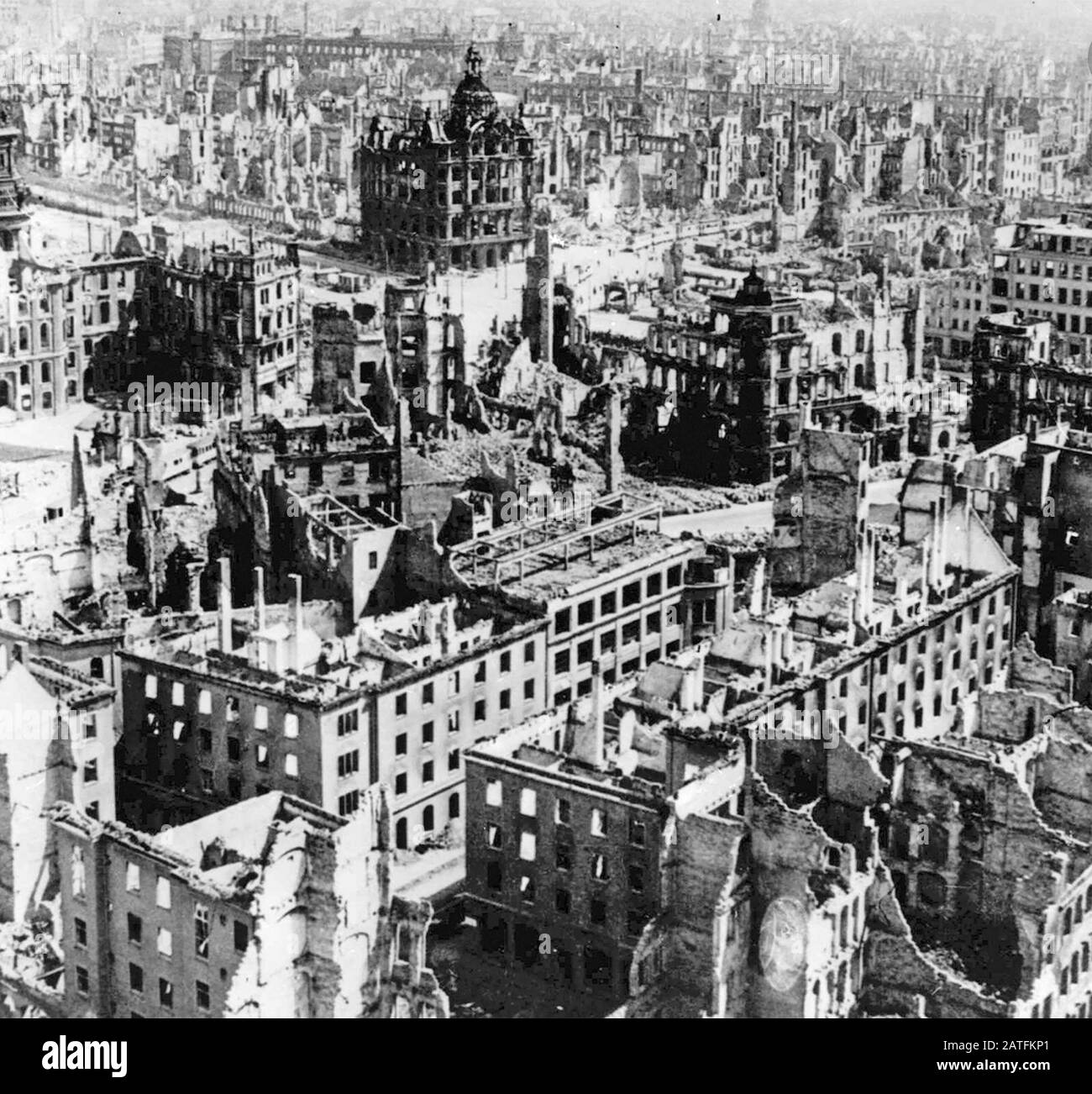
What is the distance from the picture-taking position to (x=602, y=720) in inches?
2849

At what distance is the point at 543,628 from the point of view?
276ft

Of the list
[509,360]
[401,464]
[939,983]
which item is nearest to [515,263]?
[509,360]

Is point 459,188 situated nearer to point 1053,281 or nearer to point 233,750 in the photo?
point 1053,281

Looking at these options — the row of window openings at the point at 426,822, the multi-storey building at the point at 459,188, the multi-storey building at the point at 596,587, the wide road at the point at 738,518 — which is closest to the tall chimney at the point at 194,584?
the multi-storey building at the point at 596,587

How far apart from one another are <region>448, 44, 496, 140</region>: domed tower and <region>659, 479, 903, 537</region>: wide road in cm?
7114

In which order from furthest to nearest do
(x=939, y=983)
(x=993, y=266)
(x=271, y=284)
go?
1. (x=993, y=266)
2. (x=271, y=284)
3. (x=939, y=983)

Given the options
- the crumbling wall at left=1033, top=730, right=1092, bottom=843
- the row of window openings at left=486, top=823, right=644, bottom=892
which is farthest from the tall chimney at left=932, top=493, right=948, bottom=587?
the row of window openings at left=486, top=823, right=644, bottom=892

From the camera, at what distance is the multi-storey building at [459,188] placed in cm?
Result: 17975

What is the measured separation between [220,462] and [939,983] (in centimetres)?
5797

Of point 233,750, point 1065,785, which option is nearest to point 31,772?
point 233,750

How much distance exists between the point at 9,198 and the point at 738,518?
2526 inches

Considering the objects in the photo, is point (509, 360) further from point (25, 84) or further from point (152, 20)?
point (25, 84)

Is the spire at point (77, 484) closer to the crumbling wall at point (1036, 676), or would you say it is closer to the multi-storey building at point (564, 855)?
the multi-storey building at point (564, 855)

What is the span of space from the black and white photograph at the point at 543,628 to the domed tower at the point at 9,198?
0.47 metres
